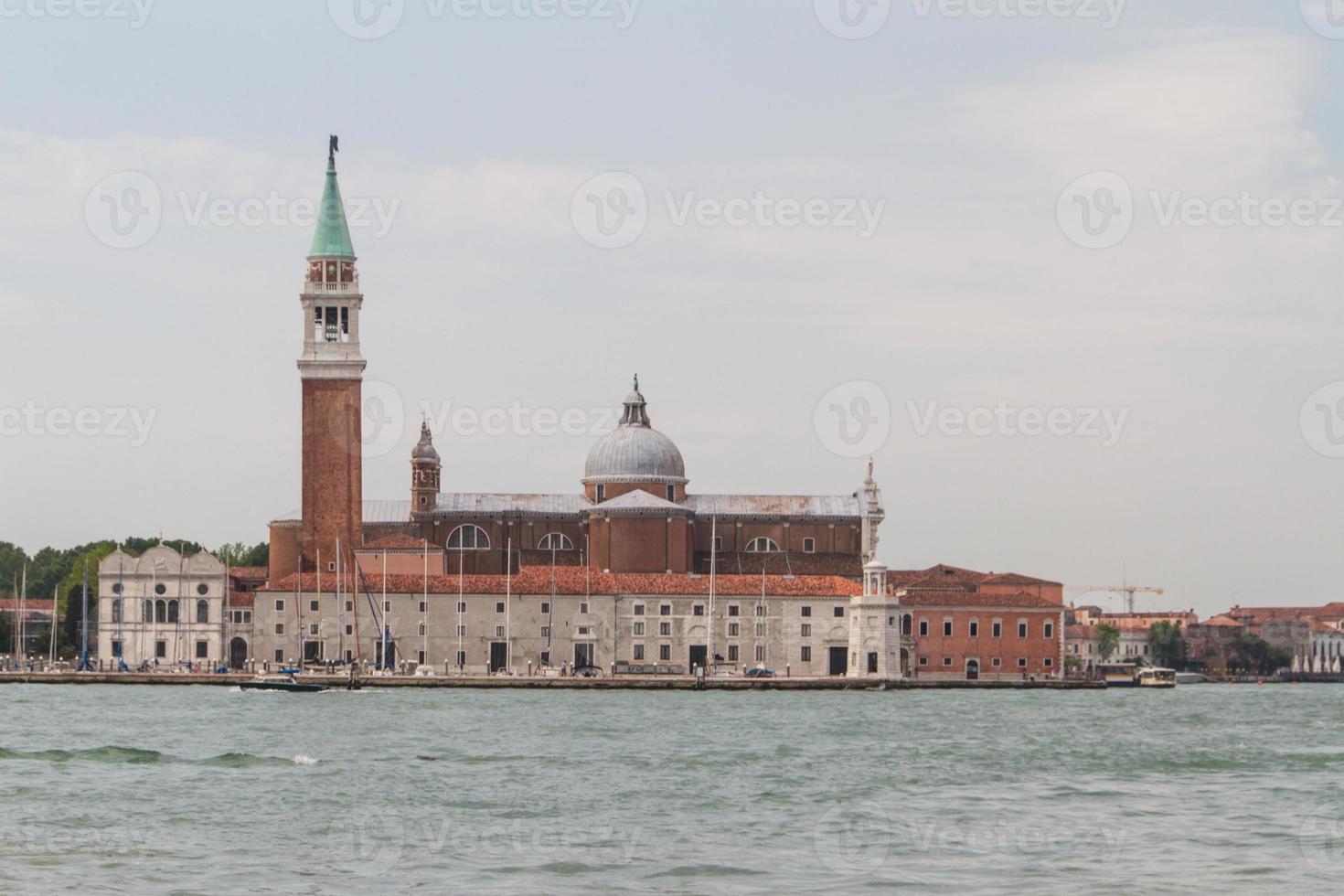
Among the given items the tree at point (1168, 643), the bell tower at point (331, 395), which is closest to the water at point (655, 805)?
the bell tower at point (331, 395)

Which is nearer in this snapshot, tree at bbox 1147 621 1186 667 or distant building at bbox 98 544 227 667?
distant building at bbox 98 544 227 667

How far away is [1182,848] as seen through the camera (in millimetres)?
22000

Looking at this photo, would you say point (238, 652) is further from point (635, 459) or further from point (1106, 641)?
point (1106, 641)

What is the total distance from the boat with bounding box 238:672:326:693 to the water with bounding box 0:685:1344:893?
42.8ft

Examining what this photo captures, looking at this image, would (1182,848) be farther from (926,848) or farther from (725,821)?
(725,821)

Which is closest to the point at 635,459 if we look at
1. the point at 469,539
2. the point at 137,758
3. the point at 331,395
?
the point at 469,539

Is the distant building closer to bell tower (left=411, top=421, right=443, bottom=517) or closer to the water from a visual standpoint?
bell tower (left=411, top=421, right=443, bottom=517)

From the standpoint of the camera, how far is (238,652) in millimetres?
74062

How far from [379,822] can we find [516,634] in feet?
151

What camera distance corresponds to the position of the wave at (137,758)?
102 ft

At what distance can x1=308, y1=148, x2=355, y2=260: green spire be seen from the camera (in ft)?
234

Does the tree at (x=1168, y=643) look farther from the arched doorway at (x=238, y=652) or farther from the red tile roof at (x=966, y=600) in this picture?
the arched doorway at (x=238, y=652)

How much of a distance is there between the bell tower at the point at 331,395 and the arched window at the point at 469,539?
5.64 meters

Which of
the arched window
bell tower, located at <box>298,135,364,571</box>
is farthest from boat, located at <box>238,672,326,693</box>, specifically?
the arched window
